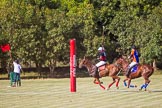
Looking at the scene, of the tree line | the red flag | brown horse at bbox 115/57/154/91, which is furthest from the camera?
the tree line

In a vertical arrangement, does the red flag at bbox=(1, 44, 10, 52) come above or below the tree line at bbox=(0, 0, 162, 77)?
below

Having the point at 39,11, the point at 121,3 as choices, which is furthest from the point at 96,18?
the point at 39,11

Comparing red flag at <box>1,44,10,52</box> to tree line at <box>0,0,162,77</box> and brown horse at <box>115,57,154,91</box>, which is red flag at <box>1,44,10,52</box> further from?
brown horse at <box>115,57,154,91</box>

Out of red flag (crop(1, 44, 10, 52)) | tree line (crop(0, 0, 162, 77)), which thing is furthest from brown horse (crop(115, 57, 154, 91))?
tree line (crop(0, 0, 162, 77))

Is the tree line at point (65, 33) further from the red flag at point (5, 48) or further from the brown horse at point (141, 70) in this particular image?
the brown horse at point (141, 70)

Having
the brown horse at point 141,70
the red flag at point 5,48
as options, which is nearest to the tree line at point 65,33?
the red flag at point 5,48

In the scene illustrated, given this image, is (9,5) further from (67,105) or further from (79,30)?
(67,105)

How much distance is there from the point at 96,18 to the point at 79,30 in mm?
6449

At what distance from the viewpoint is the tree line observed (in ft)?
153

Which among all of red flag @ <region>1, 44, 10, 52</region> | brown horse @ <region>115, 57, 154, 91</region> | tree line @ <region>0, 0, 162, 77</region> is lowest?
brown horse @ <region>115, 57, 154, 91</region>

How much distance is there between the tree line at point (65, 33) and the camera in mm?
46531

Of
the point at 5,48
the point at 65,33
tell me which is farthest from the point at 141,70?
the point at 65,33

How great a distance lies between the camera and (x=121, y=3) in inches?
2141

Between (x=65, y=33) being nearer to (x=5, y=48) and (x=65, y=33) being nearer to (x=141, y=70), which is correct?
(x=5, y=48)
